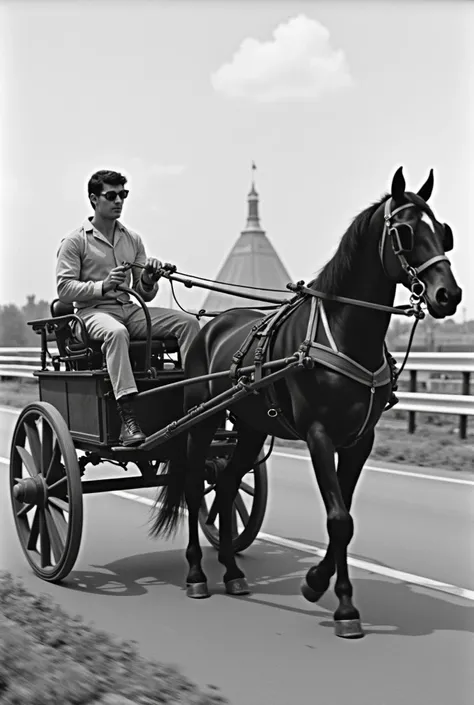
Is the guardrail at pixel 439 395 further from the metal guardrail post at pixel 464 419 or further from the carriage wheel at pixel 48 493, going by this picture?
the carriage wheel at pixel 48 493

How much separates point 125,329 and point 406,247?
2.04 m

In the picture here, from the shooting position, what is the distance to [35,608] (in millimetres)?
4691

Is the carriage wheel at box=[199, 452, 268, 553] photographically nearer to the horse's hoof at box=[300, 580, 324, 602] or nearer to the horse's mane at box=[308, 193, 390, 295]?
the horse's hoof at box=[300, 580, 324, 602]

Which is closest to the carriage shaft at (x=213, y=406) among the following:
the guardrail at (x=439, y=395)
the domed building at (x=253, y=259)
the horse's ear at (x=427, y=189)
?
the horse's ear at (x=427, y=189)

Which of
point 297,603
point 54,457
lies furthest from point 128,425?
point 297,603

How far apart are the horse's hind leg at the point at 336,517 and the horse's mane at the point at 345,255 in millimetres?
754

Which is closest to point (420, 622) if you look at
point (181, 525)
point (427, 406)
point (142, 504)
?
point (181, 525)

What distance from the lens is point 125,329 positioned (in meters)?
5.57

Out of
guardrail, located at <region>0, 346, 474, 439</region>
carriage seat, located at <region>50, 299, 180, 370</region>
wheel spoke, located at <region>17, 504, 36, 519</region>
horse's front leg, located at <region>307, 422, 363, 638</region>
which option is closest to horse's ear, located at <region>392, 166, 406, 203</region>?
horse's front leg, located at <region>307, 422, 363, 638</region>

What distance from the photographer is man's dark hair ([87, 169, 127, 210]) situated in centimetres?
591

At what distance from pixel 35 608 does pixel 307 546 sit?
2.31 metres

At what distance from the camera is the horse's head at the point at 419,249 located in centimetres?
410

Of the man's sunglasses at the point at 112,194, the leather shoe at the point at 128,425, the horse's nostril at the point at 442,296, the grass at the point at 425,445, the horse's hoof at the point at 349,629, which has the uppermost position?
Answer: the man's sunglasses at the point at 112,194

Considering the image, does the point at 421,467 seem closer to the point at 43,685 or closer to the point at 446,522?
the point at 446,522
